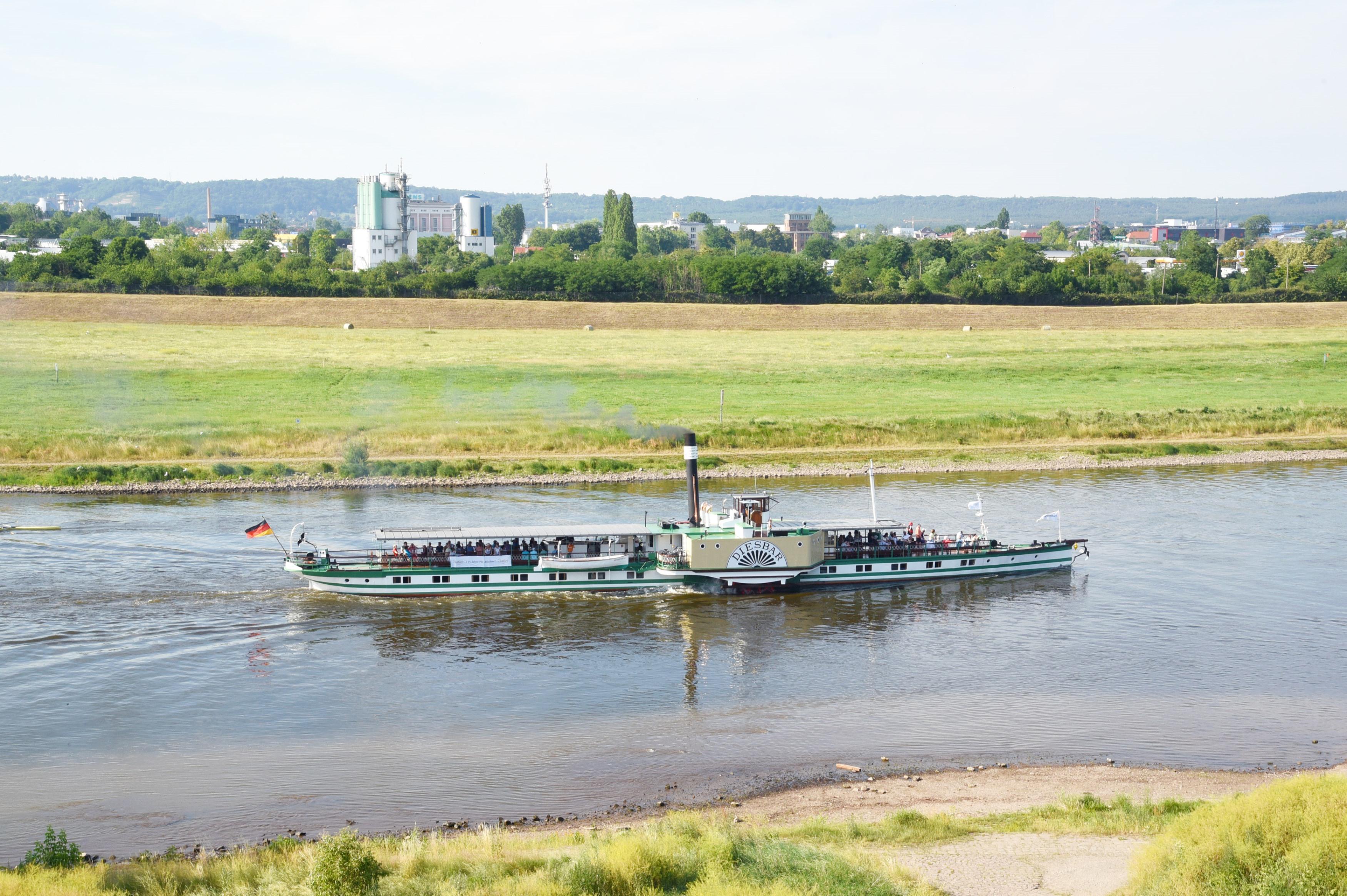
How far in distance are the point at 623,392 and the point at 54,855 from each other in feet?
225

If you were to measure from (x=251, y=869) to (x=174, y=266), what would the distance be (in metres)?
145

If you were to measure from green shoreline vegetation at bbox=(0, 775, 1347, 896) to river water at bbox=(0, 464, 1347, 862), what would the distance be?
4.13 m

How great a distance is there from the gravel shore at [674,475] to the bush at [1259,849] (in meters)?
48.0

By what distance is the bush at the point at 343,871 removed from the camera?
22031mm

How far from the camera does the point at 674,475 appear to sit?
71.9m

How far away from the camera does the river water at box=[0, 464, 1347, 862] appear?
31891 millimetres

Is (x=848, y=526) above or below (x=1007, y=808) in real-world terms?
above

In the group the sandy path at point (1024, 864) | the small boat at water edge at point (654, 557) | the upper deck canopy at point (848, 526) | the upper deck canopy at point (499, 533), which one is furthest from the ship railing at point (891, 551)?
the sandy path at point (1024, 864)

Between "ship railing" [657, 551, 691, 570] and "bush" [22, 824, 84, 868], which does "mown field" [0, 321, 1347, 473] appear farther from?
"bush" [22, 824, 84, 868]

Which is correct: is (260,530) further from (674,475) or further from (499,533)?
(674,475)

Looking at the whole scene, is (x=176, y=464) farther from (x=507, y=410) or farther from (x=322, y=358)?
(x=322, y=358)

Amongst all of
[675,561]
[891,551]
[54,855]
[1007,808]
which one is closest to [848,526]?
[891,551]

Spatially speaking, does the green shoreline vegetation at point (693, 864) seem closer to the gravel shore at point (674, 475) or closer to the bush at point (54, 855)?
the bush at point (54, 855)

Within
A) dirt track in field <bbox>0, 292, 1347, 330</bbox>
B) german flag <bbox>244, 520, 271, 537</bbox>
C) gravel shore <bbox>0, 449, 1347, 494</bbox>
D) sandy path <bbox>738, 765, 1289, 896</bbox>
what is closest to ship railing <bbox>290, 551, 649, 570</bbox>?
german flag <bbox>244, 520, 271, 537</bbox>
